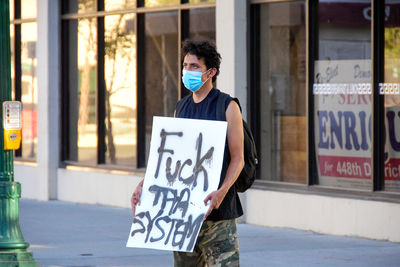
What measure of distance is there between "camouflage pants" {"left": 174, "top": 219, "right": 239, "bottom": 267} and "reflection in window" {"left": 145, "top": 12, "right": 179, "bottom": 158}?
8.13m

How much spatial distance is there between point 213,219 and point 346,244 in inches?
199

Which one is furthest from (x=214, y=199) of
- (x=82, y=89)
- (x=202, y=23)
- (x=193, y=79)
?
(x=82, y=89)

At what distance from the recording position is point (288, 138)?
37.9 feet

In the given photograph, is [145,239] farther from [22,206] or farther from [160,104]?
[22,206]

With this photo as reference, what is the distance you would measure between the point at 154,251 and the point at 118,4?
5779 mm

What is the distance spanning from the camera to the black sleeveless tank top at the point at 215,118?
16.5ft

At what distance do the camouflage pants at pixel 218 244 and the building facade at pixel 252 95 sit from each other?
5.12m

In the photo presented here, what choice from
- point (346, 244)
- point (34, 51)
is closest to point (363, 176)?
point (346, 244)

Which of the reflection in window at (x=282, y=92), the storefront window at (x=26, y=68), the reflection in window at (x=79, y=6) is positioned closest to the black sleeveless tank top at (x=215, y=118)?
the reflection in window at (x=282, y=92)

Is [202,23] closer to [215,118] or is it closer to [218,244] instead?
[215,118]

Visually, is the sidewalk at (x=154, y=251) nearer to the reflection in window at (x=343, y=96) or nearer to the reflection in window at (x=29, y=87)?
the reflection in window at (x=343, y=96)

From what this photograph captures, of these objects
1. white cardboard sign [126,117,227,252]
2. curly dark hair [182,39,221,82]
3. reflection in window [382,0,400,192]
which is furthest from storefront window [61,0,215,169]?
white cardboard sign [126,117,227,252]

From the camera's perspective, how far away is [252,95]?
11844 millimetres

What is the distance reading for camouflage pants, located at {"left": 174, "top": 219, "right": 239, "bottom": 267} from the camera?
197 inches
